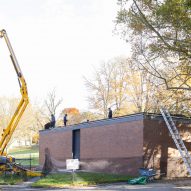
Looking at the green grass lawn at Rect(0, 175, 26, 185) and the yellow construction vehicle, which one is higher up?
the yellow construction vehicle

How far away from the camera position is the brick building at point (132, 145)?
2778 centimetres

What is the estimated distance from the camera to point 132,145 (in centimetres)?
2839

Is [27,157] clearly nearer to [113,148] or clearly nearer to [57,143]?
[57,143]

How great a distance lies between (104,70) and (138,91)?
7412mm

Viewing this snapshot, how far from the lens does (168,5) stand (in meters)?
19.4

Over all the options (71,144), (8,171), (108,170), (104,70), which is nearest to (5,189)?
(8,171)

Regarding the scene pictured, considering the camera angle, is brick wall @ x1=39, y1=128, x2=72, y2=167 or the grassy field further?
the grassy field

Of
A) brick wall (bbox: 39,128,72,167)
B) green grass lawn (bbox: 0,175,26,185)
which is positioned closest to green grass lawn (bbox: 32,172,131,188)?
green grass lawn (bbox: 0,175,26,185)

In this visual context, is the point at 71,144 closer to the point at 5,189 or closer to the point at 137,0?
the point at 5,189

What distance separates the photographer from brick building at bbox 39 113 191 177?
27.8 meters

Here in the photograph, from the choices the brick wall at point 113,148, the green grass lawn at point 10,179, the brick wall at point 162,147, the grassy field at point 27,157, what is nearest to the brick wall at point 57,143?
the grassy field at point 27,157

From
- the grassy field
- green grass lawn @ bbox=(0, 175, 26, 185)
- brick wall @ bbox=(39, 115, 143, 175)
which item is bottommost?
green grass lawn @ bbox=(0, 175, 26, 185)

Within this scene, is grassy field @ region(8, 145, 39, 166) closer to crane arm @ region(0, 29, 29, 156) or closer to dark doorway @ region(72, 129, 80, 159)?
dark doorway @ region(72, 129, 80, 159)

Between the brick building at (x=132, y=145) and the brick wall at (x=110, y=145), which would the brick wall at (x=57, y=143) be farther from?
the brick building at (x=132, y=145)
